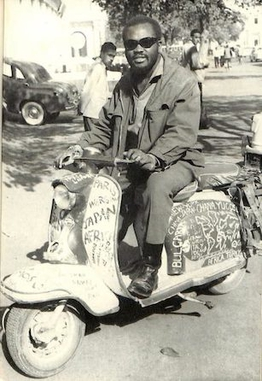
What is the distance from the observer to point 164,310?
2.79 meters

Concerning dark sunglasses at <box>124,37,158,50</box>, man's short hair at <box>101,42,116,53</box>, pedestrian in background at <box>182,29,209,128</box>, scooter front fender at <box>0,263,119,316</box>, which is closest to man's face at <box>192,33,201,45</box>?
pedestrian in background at <box>182,29,209,128</box>

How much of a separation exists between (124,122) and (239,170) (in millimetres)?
786

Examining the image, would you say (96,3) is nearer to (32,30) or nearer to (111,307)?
(32,30)

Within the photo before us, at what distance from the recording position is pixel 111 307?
2.28 m

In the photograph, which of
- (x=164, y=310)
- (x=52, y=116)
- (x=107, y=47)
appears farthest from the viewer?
(x=52, y=116)

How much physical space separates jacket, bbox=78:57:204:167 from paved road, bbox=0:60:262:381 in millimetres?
566

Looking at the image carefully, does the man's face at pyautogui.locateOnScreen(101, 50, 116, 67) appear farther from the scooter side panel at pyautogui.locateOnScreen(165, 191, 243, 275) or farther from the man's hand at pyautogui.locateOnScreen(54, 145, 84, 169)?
the scooter side panel at pyautogui.locateOnScreen(165, 191, 243, 275)

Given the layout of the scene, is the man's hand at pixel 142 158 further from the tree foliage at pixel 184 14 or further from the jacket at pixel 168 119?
the tree foliage at pixel 184 14

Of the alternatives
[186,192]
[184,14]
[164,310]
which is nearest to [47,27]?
[184,14]

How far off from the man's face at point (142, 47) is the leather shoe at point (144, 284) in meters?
1.01

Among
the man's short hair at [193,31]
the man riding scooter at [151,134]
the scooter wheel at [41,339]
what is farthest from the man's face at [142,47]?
the scooter wheel at [41,339]

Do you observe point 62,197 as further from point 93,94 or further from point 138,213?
point 93,94

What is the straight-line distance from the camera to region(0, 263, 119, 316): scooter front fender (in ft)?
6.84

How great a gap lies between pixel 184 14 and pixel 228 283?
5.47 ft
